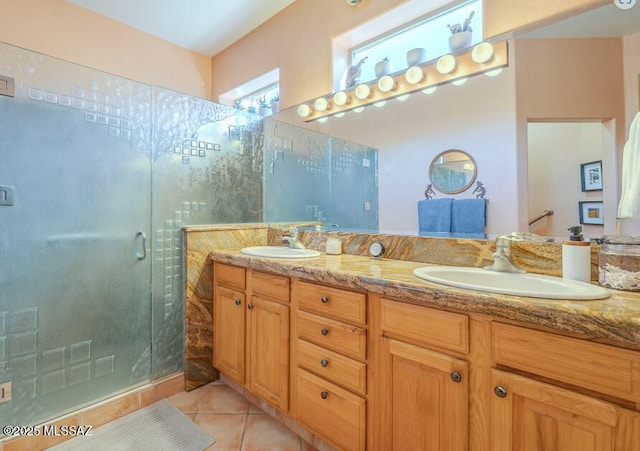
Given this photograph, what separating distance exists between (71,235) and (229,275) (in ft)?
2.59

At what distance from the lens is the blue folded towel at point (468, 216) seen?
143 cm

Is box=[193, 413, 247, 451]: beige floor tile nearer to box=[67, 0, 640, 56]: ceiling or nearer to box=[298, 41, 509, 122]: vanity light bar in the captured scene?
box=[298, 41, 509, 122]: vanity light bar

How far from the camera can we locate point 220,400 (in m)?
1.79

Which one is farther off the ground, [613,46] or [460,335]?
[613,46]

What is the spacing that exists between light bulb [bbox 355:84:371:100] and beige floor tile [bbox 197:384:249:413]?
2.03 metres

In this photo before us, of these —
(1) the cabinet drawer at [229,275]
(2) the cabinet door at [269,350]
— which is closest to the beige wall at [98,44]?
(1) the cabinet drawer at [229,275]

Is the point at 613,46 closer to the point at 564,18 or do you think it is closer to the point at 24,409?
the point at 564,18

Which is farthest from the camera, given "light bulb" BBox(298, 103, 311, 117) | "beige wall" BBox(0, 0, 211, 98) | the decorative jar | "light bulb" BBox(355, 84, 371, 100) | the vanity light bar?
"light bulb" BBox(298, 103, 311, 117)

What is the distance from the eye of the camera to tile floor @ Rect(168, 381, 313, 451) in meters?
1.44

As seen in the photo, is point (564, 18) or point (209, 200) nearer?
point (564, 18)

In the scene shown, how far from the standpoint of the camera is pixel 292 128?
2461 mm

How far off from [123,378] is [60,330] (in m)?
0.43

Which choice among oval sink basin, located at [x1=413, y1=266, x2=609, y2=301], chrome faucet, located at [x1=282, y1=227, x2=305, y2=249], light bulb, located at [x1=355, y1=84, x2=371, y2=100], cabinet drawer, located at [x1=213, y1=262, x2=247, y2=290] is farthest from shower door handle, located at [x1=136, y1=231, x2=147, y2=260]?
light bulb, located at [x1=355, y1=84, x2=371, y2=100]

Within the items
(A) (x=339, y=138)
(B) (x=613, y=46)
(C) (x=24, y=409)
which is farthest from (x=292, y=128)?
(C) (x=24, y=409)
